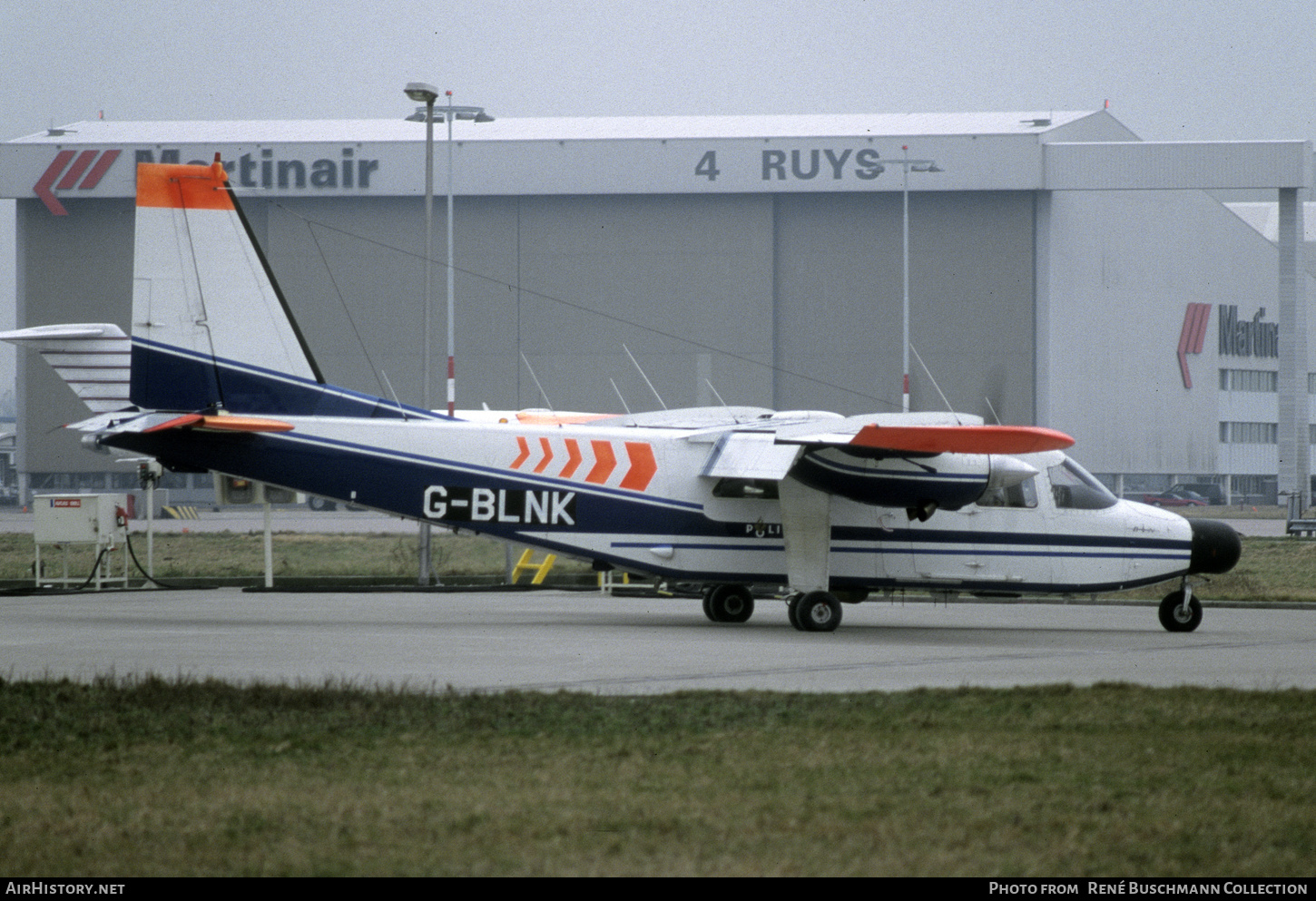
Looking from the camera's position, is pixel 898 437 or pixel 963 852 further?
pixel 898 437

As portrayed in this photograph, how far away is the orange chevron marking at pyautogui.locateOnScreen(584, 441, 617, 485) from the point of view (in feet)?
63.3

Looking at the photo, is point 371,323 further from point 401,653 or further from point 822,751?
point 822,751

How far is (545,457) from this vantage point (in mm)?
19172

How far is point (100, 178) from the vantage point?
224 ft

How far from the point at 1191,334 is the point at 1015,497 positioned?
60.8 m

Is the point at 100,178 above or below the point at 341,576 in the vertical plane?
above

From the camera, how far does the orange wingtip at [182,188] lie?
18484 millimetres

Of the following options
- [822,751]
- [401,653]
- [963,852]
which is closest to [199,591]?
[401,653]

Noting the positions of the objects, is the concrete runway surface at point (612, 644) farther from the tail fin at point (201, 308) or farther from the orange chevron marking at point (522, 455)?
the tail fin at point (201, 308)

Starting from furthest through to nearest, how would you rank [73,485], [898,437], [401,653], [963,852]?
[73,485] → [898,437] → [401,653] → [963,852]

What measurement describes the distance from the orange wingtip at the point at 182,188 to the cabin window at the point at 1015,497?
37.0 ft

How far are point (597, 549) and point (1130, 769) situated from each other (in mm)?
11479

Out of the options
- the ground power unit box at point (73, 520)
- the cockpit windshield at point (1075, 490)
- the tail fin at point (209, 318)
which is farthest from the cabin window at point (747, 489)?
the ground power unit box at point (73, 520)

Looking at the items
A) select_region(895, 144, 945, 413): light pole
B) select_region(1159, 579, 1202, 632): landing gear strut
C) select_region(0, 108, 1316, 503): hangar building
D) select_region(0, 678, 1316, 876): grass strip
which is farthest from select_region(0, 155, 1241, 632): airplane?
select_region(0, 108, 1316, 503): hangar building
